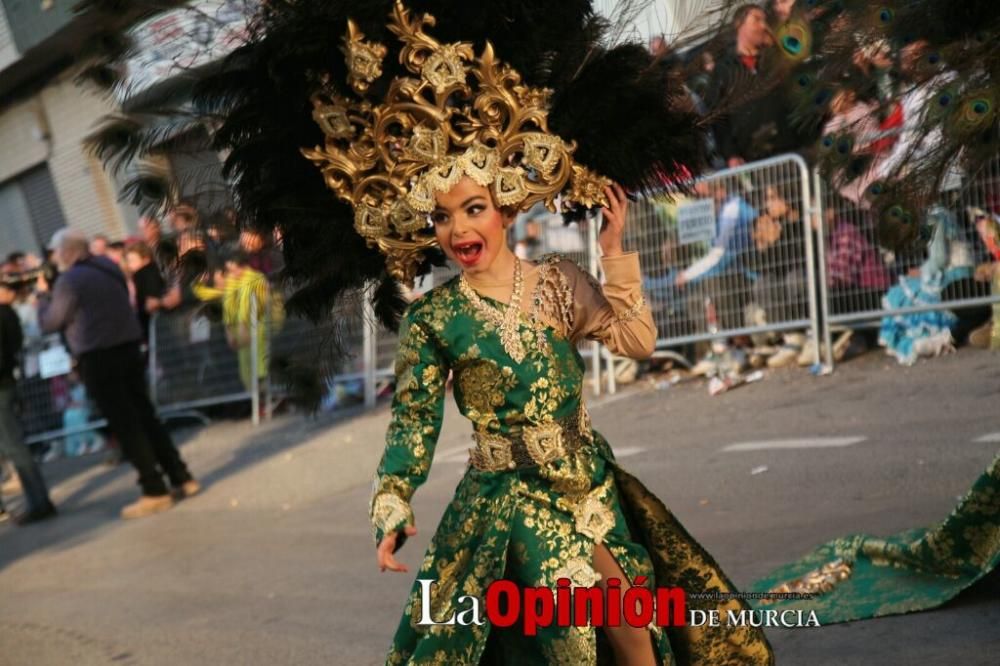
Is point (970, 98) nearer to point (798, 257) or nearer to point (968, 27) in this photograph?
point (968, 27)

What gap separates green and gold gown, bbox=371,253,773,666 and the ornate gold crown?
27 centimetres

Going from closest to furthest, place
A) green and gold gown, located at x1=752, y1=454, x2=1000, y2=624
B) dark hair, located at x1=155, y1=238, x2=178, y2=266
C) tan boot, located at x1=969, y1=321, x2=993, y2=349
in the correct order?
dark hair, located at x1=155, y1=238, x2=178, y2=266 → green and gold gown, located at x1=752, y1=454, x2=1000, y2=624 → tan boot, located at x1=969, y1=321, x2=993, y2=349

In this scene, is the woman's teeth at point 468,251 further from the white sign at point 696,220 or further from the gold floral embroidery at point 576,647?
the white sign at point 696,220

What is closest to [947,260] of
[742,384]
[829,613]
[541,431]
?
[742,384]

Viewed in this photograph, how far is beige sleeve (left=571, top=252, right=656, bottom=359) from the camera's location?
429 cm

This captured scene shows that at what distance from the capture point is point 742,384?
466 inches

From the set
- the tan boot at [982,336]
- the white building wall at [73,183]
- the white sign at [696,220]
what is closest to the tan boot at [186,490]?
the white sign at [696,220]

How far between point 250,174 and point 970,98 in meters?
2.44

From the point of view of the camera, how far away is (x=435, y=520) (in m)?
9.36

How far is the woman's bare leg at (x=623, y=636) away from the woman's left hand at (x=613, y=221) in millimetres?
871

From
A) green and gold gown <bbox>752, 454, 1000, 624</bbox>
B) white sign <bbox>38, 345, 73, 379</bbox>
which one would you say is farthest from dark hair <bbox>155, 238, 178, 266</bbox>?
white sign <bbox>38, 345, 73, 379</bbox>

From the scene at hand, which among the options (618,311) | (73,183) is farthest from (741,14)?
(73,183)

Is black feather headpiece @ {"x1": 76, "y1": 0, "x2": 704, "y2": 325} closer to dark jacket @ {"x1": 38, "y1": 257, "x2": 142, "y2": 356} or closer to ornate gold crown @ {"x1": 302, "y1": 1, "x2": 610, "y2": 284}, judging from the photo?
ornate gold crown @ {"x1": 302, "y1": 1, "x2": 610, "y2": 284}

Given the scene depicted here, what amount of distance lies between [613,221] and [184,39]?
59.4 inches
